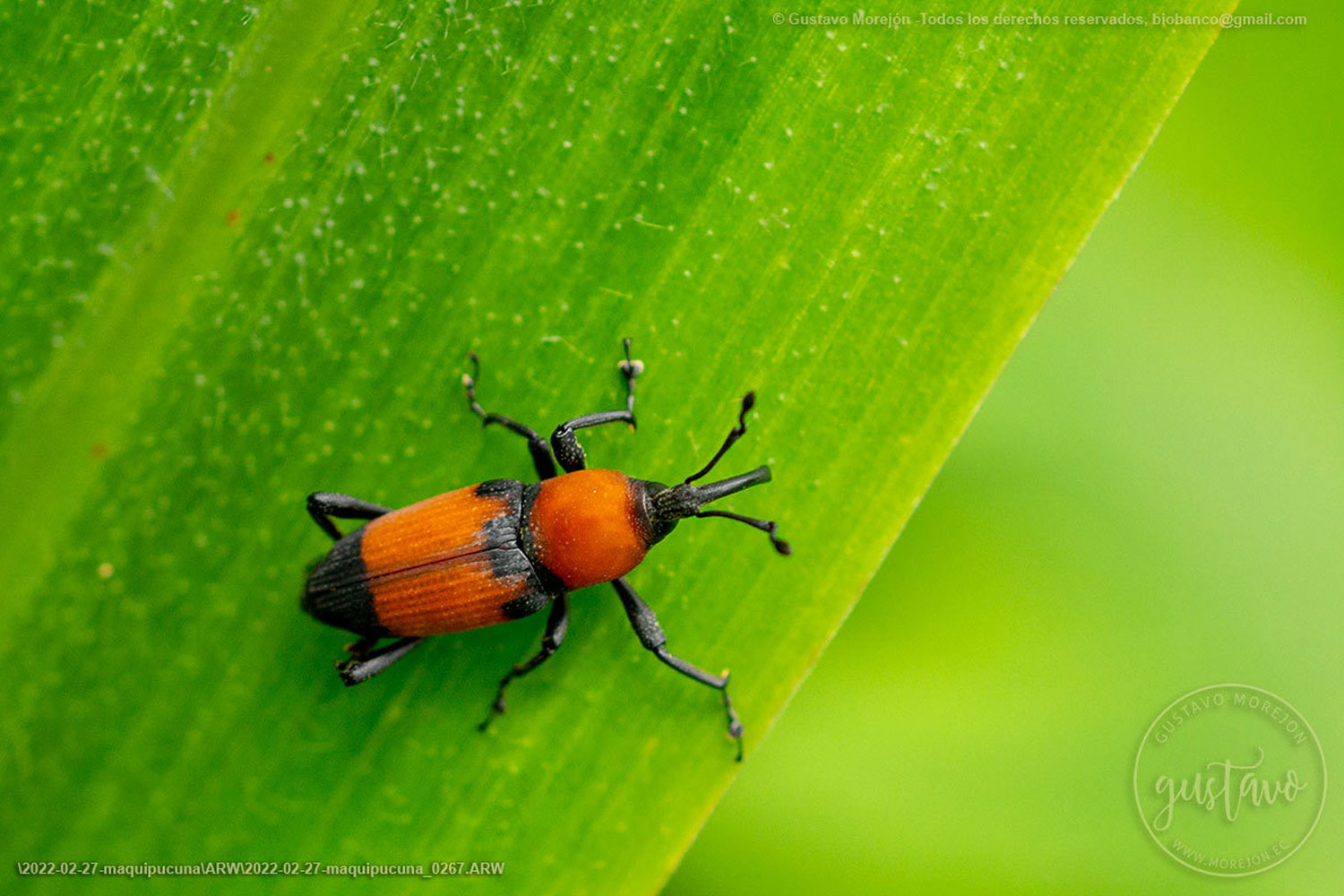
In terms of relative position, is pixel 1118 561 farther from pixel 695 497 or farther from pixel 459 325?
pixel 459 325

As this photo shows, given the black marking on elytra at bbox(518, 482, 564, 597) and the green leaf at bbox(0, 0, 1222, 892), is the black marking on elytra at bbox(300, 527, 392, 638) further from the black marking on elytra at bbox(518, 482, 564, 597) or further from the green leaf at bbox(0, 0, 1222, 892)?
the black marking on elytra at bbox(518, 482, 564, 597)

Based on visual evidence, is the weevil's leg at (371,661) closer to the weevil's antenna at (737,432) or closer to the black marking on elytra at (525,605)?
the black marking on elytra at (525,605)

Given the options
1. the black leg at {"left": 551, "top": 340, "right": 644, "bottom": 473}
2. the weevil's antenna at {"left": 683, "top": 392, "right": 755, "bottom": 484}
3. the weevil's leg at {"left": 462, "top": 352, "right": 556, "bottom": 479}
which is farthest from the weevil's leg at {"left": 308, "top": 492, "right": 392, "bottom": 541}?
the weevil's antenna at {"left": 683, "top": 392, "right": 755, "bottom": 484}

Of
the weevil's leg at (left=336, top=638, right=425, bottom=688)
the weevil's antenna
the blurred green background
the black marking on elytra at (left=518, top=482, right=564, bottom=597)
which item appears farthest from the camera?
the black marking on elytra at (left=518, top=482, right=564, bottom=597)

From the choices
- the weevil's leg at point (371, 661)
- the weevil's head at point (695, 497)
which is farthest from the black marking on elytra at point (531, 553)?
the weevil's leg at point (371, 661)

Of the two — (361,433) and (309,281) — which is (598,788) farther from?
(309,281)

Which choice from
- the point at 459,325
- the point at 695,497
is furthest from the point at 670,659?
the point at 459,325
